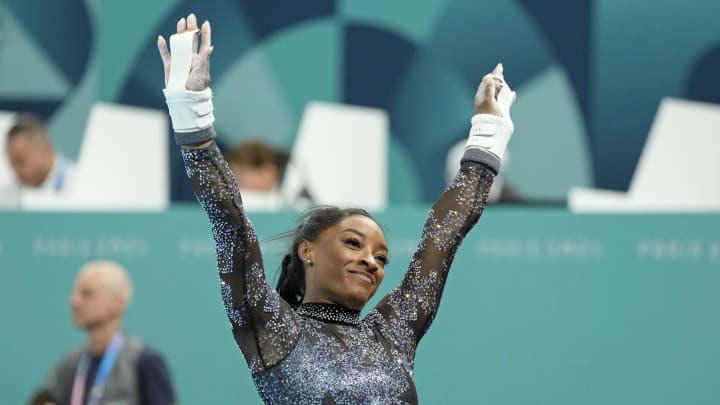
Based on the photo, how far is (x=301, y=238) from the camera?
117 inches

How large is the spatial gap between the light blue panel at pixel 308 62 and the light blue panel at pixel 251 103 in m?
0.05

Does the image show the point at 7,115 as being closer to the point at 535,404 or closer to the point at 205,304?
the point at 205,304

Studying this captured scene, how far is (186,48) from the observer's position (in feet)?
8.38

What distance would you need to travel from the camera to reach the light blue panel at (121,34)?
649cm

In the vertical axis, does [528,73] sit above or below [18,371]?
above

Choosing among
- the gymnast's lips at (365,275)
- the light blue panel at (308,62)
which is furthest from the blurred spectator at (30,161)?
the gymnast's lips at (365,275)

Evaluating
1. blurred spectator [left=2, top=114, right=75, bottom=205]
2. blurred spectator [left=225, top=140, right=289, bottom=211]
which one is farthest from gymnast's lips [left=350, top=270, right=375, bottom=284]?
blurred spectator [left=2, top=114, right=75, bottom=205]

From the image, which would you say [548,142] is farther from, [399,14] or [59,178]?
[59,178]

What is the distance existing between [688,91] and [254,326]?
154 inches

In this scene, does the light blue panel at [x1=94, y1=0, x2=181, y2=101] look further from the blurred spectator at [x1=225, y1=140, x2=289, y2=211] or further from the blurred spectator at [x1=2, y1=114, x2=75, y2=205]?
the blurred spectator at [x1=225, y1=140, x2=289, y2=211]

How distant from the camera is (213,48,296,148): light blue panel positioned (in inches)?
255

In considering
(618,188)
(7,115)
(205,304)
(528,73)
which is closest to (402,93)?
(528,73)

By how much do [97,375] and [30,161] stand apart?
7.17 feet

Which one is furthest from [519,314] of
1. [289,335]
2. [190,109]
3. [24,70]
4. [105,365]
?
[24,70]
